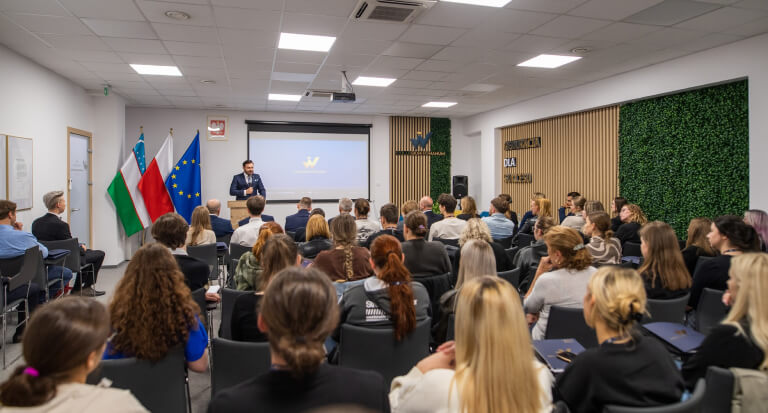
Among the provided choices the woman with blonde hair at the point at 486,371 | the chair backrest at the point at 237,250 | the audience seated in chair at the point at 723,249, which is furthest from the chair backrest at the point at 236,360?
the audience seated in chair at the point at 723,249

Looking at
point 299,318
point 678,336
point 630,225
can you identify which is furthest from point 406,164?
point 299,318

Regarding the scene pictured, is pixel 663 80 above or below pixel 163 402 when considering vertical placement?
above

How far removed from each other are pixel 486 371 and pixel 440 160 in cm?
1148

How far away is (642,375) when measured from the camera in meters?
1.59

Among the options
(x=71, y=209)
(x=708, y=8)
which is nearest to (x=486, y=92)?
(x=708, y=8)

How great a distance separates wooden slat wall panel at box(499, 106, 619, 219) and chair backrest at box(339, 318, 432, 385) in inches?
264

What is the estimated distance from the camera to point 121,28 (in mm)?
5086

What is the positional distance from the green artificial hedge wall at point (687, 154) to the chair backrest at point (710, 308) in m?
3.59

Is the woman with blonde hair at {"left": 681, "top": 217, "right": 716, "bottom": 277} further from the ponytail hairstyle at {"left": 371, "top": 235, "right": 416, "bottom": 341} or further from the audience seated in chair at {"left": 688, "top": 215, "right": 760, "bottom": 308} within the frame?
the ponytail hairstyle at {"left": 371, "top": 235, "right": 416, "bottom": 341}

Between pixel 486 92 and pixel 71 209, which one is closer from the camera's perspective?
pixel 71 209

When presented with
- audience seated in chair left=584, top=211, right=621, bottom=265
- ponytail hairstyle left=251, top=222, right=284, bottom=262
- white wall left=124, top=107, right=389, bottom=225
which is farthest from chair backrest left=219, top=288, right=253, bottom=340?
white wall left=124, top=107, right=389, bottom=225

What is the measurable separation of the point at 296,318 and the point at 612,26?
5.23 meters

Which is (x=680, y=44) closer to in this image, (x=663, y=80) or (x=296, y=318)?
(x=663, y=80)

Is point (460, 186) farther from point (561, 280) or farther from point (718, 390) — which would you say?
point (718, 390)
